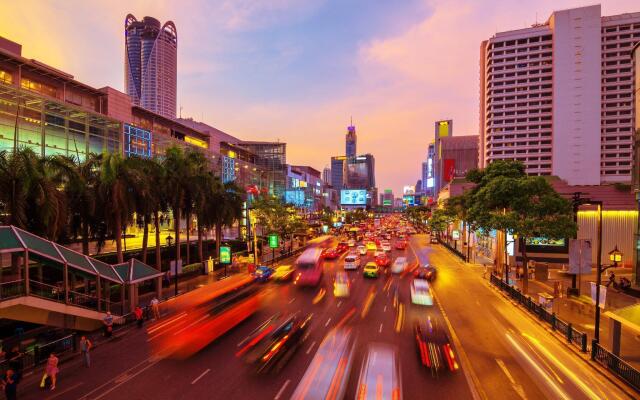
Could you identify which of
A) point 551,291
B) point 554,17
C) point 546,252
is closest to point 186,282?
point 551,291

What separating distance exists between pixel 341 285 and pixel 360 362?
1728 cm

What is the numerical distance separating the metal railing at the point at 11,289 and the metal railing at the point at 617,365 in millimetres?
27355

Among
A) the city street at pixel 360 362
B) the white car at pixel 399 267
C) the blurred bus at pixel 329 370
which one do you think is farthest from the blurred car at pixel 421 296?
the white car at pixel 399 267

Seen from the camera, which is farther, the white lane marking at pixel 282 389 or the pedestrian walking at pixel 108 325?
the pedestrian walking at pixel 108 325

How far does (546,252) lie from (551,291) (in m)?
19.1

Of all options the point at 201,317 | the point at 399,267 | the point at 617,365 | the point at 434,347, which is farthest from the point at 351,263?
the point at 617,365

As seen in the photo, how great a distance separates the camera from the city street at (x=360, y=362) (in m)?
13.4

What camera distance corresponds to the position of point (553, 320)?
66.7ft

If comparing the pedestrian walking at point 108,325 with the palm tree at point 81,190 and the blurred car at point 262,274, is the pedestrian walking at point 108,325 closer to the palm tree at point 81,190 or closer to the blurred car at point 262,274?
the palm tree at point 81,190

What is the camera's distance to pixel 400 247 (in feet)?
217

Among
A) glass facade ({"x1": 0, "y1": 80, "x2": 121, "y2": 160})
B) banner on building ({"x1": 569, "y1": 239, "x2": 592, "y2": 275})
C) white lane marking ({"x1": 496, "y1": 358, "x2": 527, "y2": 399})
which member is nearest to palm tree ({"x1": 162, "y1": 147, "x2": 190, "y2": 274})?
glass facade ({"x1": 0, "y1": 80, "x2": 121, "y2": 160})

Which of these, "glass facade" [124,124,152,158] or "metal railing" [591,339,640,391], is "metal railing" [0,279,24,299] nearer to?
"metal railing" [591,339,640,391]

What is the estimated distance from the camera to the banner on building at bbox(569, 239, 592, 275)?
2352cm

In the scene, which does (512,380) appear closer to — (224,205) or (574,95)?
(224,205)
